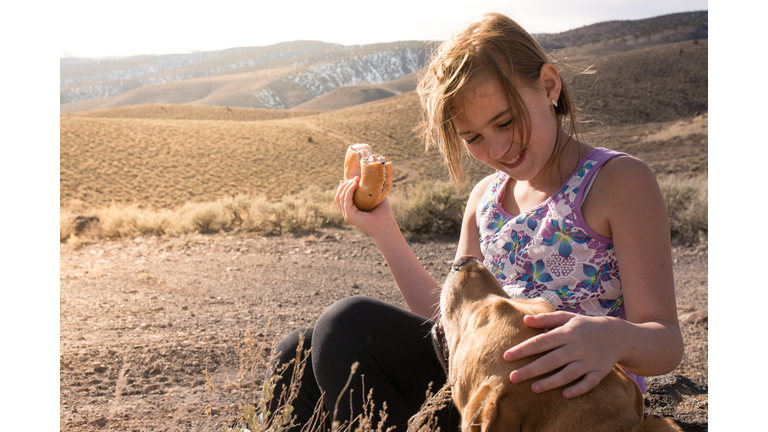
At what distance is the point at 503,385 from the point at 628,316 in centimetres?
53

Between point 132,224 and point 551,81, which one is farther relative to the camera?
point 132,224

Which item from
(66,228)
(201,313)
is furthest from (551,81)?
(66,228)

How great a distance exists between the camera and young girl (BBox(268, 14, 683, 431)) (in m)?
1.34

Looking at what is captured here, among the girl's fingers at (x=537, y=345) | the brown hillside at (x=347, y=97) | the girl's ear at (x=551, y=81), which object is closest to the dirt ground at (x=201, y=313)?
the girl's fingers at (x=537, y=345)

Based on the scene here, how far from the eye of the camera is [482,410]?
1041 millimetres

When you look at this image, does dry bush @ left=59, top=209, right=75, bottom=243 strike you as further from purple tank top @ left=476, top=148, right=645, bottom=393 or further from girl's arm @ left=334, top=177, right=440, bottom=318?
purple tank top @ left=476, top=148, right=645, bottom=393

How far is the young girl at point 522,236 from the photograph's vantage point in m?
1.34

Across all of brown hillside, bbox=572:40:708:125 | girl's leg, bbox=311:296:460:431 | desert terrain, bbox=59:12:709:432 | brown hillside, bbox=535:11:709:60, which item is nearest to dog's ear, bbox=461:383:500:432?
girl's leg, bbox=311:296:460:431

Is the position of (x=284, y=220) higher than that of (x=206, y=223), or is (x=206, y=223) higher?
(x=284, y=220)

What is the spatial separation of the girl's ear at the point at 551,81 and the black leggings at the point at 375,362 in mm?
994

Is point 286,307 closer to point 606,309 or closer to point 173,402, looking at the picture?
point 173,402

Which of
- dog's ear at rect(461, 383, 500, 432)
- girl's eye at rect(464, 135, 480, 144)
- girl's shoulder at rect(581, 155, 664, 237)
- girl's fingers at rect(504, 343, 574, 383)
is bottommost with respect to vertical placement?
dog's ear at rect(461, 383, 500, 432)

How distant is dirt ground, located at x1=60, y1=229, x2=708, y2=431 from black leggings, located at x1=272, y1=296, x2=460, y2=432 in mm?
288

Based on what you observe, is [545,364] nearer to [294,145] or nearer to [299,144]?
[294,145]
